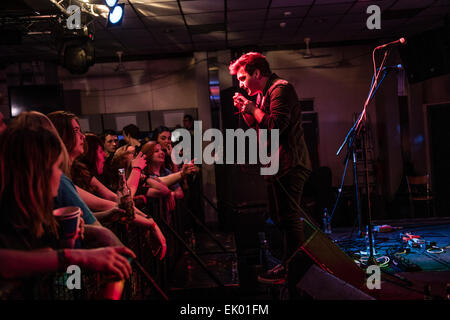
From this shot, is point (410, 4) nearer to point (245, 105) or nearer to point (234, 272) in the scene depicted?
point (245, 105)

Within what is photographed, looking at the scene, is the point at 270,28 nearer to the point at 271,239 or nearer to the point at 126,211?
the point at 271,239

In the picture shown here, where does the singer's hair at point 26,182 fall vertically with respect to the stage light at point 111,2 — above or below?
below

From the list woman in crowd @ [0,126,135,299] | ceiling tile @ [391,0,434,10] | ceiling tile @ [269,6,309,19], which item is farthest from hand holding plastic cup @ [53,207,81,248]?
ceiling tile @ [391,0,434,10]

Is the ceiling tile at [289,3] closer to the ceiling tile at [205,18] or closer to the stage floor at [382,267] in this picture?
the ceiling tile at [205,18]

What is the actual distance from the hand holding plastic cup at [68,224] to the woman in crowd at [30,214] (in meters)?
0.03

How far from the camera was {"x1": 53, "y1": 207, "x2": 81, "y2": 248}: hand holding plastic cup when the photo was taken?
3.92 ft

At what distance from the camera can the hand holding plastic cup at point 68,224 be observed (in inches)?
47.0

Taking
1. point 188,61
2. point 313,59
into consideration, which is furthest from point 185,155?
point 313,59

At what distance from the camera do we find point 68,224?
1.21 meters

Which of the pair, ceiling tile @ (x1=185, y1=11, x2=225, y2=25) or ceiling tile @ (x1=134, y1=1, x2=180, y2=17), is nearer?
ceiling tile @ (x1=134, y1=1, x2=180, y2=17)

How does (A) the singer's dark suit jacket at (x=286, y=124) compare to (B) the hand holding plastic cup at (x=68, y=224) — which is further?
(A) the singer's dark suit jacket at (x=286, y=124)

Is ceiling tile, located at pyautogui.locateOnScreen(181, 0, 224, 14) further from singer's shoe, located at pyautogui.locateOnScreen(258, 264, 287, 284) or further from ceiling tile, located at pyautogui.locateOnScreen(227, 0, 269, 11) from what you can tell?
singer's shoe, located at pyautogui.locateOnScreen(258, 264, 287, 284)

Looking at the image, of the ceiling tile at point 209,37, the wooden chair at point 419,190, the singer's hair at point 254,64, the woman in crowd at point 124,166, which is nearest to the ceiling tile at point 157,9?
the ceiling tile at point 209,37

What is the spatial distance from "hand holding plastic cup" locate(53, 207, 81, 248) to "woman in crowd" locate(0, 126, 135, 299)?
0.03m
